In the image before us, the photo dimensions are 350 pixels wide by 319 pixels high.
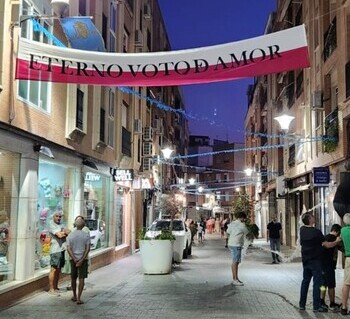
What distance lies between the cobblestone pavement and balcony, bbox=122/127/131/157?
6095 mm

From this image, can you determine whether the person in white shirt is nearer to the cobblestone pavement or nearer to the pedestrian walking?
the cobblestone pavement

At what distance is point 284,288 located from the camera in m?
13.6

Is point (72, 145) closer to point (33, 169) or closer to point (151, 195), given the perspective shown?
point (33, 169)

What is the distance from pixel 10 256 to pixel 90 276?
4686 mm

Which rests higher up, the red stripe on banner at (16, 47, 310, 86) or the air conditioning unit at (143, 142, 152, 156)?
the air conditioning unit at (143, 142, 152, 156)

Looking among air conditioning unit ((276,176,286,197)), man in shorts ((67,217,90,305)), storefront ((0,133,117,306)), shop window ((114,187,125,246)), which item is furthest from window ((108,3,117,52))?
air conditioning unit ((276,176,286,197))

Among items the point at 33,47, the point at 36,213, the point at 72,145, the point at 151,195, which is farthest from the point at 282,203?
the point at 33,47

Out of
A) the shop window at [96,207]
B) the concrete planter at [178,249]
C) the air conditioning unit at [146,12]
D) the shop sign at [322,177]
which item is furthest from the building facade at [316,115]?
the air conditioning unit at [146,12]

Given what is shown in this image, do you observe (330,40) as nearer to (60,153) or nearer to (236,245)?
(236,245)

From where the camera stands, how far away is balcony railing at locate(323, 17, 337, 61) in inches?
744

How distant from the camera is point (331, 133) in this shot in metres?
18.6

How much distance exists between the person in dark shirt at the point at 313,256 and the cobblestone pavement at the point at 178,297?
0.28m

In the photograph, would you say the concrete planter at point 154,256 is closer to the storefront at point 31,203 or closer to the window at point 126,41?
the storefront at point 31,203

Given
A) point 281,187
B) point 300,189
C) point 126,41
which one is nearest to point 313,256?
point 300,189
